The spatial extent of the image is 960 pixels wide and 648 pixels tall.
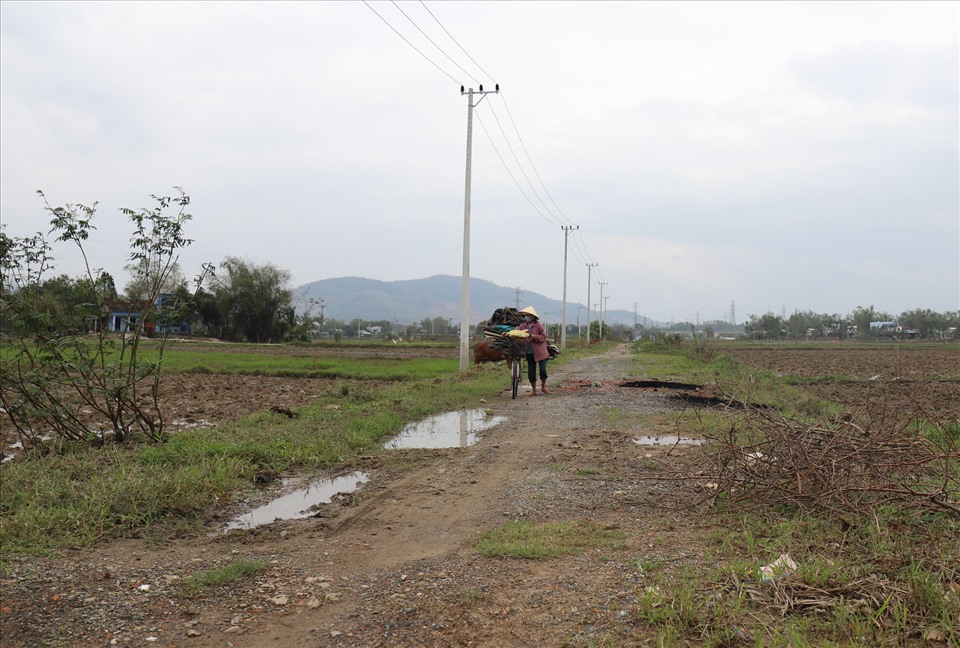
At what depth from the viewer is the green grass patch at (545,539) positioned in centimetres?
446

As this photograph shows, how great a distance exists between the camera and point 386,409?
12.0m

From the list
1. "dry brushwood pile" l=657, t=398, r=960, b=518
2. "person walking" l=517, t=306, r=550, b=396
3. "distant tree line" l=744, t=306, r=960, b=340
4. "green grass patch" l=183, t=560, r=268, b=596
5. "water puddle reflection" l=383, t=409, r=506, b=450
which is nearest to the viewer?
"green grass patch" l=183, t=560, r=268, b=596

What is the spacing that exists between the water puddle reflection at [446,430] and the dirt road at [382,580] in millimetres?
2505

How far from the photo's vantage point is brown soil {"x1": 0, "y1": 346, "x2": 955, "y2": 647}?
11.4ft

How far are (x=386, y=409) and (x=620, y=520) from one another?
7288 mm

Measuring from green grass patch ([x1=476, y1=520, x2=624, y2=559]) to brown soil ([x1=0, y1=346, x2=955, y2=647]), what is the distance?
0.29 feet

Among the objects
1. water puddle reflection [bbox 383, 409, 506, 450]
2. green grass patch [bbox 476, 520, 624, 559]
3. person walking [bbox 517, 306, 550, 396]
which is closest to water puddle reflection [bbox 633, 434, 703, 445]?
water puddle reflection [bbox 383, 409, 506, 450]

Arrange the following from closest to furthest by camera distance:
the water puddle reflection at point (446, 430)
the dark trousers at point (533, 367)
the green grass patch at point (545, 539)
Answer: the green grass patch at point (545, 539) → the water puddle reflection at point (446, 430) → the dark trousers at point (533, 367)

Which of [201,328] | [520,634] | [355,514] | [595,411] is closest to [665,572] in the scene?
[520,634]

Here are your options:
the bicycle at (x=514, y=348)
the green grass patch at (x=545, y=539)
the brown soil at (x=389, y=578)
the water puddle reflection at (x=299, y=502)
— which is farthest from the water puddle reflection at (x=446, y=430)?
the green grass patch at (x=545, y=539)

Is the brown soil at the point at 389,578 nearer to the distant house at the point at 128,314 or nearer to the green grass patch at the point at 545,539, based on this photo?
the green grass patch at the point at 545,539

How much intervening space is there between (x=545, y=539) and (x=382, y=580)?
3.86 ft

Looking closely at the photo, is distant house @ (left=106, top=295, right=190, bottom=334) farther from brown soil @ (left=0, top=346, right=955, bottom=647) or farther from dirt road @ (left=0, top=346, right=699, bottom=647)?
dirt road @ (left=0, top=346, right=699, bottom=647)

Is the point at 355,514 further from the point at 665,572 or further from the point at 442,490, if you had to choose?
the point at 665,572
